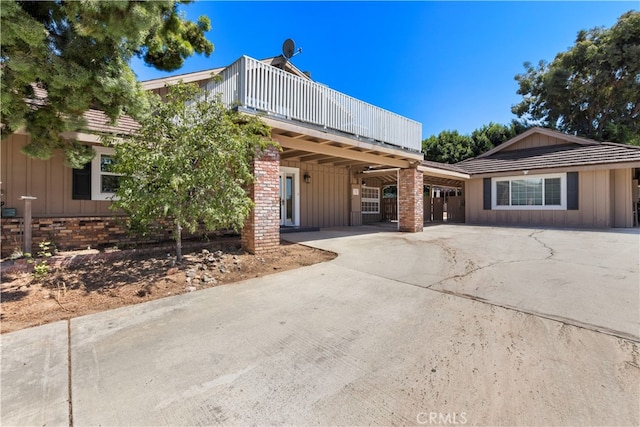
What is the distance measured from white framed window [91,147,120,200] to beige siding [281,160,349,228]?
17.7 feet

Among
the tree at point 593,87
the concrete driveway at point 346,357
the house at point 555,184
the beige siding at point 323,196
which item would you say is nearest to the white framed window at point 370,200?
the beige siding at point 323,196

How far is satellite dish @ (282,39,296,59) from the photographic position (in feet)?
34.6

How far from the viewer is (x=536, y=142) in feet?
52.1

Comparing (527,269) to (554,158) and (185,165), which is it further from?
(554,158)

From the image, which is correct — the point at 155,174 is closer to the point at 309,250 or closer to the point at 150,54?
the point at 309,250

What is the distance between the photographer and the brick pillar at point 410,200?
1138 cm

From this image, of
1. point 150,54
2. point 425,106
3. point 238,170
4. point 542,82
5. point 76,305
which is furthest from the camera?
point 542,82

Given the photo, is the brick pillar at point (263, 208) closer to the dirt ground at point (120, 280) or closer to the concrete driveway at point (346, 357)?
the dirt ground at point (120, 280)

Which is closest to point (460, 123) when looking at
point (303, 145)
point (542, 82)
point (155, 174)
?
point (542, 82)

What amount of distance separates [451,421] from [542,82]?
30.1 m

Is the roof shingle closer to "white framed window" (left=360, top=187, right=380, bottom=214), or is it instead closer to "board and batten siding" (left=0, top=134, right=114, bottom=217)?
"white framed window" (left=360, top=187, right=380, bottom=214)

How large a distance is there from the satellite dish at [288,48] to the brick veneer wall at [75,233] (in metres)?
7.38

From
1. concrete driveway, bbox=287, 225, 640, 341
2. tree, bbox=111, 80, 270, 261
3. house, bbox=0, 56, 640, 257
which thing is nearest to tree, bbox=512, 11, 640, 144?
house, bbox=0, 56, 640, 257

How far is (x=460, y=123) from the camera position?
24.3 metres
